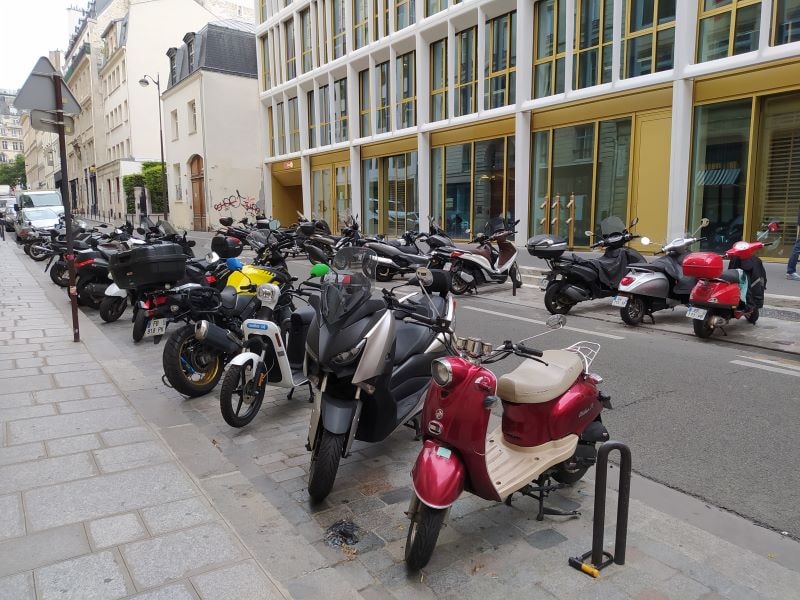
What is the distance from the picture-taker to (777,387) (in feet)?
18.7

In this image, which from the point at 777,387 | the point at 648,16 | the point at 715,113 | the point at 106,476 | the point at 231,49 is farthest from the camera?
the point at 231,49

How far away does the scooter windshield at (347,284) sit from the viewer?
3551 millimetres

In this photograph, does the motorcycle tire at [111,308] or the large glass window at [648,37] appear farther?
the large glass window at [648,37]

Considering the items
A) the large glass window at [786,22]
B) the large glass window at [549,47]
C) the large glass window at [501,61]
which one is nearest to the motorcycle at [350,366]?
the large glass window at [786,22]

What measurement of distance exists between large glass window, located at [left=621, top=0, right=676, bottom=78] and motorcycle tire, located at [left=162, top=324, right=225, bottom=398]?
1322cm

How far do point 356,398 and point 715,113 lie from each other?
13311 mm

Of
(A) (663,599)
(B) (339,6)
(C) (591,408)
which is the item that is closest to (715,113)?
(C) (591,408)

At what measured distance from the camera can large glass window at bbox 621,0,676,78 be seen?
46.8 ft

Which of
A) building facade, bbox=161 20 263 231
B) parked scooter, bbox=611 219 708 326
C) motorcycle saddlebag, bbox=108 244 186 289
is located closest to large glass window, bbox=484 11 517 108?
parked scooter, bbox=611 219 708 326

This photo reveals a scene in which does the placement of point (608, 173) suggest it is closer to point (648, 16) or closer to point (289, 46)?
point (648, 16)

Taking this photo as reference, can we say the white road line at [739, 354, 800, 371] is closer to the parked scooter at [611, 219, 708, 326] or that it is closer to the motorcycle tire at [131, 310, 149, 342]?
the parked scooter at [611, 219, 708, 326]

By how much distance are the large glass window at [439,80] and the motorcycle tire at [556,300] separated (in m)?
13.1

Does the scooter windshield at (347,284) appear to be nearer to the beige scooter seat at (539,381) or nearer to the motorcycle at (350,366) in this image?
the motorcycle at (350,366)

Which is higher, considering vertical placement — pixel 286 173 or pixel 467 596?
pixel 286 173
